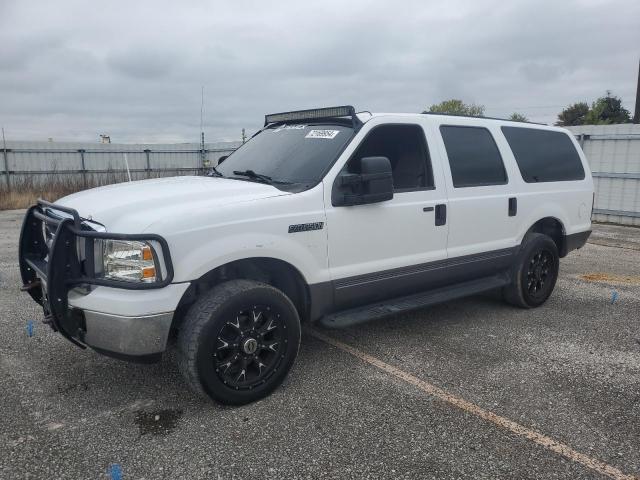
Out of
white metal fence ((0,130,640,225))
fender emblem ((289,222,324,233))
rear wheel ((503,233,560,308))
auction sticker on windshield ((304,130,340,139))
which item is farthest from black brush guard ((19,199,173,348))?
white metal fence ((0,130,640,225))

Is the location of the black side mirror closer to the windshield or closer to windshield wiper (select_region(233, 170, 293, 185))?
the windshield

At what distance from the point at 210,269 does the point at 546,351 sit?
114 inches

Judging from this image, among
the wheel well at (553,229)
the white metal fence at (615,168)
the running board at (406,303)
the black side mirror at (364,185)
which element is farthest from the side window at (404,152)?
the white metal fence at (615,168)

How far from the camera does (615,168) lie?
1227 cm

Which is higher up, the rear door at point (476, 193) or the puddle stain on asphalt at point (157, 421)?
the rear door at point (476, 193)

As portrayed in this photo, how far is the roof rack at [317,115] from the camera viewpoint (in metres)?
4.04

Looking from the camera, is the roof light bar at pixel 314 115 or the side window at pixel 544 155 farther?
the side window at pixel 544 155

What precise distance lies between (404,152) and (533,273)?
2.13 metres

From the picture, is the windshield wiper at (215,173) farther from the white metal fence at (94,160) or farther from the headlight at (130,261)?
the white metal fence at (94,160)

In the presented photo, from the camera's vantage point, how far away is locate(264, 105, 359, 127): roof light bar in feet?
13.3

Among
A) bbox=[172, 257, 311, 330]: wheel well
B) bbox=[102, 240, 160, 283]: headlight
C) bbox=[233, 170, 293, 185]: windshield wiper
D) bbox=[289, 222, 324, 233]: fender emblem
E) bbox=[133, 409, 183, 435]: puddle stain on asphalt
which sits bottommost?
bbox=[133, 409, 183, 435]: puddle stain on asphalt

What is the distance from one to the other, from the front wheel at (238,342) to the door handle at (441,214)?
1604 mm

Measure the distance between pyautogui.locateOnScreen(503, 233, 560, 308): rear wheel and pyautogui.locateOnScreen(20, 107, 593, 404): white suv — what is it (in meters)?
0.02

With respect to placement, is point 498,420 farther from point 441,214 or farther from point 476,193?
point 476,193
